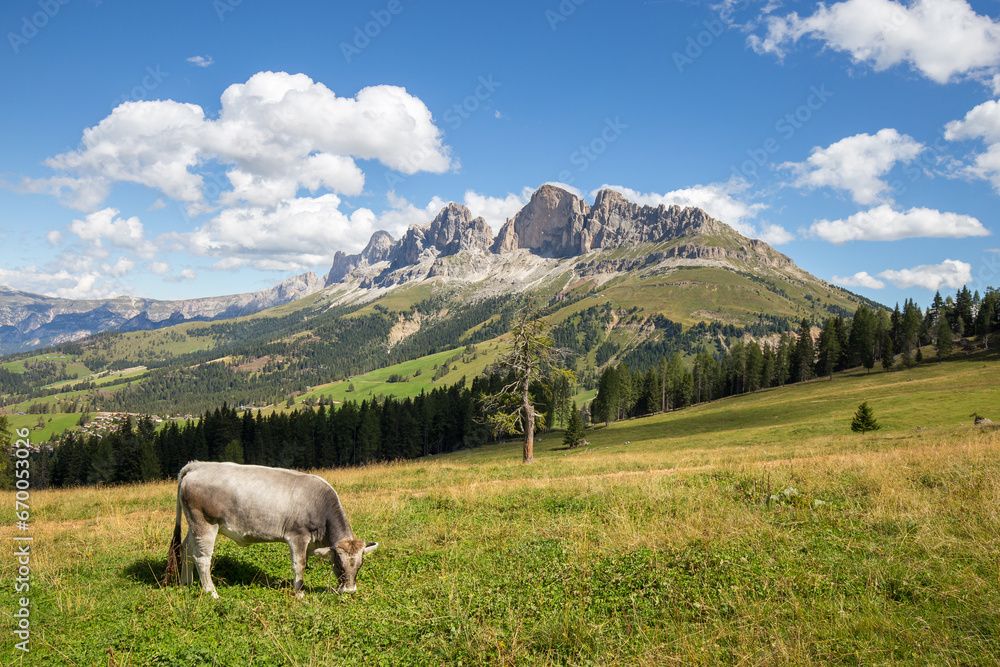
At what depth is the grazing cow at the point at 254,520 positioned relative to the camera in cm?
871

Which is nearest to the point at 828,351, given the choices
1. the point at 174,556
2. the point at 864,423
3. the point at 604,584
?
the point at 864,423

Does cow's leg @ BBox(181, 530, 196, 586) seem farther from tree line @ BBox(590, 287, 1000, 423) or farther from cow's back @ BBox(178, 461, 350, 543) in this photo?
tree line @ BBox(590, 287, 1000, 423)

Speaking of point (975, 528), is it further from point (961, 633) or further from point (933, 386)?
point (933, 386)

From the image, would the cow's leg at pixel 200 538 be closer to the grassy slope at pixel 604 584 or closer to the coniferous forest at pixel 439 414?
the grassy slope at pixel 604 584

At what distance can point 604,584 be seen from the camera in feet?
23.0

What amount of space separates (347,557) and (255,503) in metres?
2.14

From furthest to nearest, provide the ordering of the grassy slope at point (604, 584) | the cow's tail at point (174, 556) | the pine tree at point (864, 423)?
1. the pine tree at point (864, 423)
2. the cow's tail at point (174, 556)
3. the grassy slope at point (604, 584)

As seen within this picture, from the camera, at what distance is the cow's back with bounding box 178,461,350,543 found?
8859 millimetres

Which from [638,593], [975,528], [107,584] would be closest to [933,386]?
[975,528]

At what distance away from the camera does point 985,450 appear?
14711mm

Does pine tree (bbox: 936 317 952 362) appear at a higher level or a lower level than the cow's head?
higher

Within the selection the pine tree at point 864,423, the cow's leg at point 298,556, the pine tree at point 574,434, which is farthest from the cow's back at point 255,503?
the pine tree at point 574,434

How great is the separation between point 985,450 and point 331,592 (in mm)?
19805

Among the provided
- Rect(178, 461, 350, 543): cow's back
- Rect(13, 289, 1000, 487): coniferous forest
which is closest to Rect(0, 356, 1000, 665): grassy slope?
Rect(178, 461, 350, 543): cow's back
